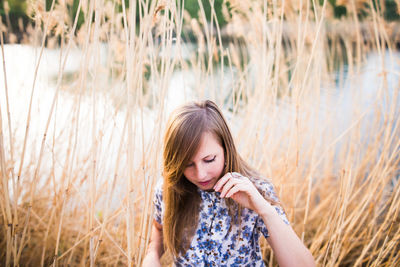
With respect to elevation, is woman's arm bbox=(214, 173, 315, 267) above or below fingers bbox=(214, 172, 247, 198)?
below

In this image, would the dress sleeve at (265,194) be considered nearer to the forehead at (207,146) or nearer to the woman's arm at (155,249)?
the forehead at (207,146)

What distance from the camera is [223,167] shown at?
0.89 metres

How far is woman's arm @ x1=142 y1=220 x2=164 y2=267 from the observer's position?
3.13 feet

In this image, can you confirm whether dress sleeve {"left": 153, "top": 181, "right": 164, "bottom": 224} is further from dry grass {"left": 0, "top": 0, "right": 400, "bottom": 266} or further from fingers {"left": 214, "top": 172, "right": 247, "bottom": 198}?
fingers {"left": 214, "top": 172, "right": 247, "bottom": 198}

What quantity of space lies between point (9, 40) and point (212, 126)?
64.0 inches

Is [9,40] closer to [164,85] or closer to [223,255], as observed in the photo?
[164,85]

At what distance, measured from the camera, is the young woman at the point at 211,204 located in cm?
79

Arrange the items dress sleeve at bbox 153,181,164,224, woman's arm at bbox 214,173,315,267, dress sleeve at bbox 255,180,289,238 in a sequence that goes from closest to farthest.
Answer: woman's arm at bbox 214,173,315,267, dress sleeve at bbox 255,180,289,238, dress sleeve at bbox 153,181,164,224

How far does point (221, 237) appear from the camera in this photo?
929 millimetres

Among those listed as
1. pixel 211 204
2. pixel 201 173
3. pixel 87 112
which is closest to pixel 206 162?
pixel 201 173

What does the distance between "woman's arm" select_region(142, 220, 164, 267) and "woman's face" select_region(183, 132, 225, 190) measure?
0.94 ft

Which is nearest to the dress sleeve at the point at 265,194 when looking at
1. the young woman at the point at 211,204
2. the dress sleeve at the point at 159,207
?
the young woman at the point at 211,204

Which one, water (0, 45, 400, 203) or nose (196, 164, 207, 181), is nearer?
nose (196, 164, 207, 181)

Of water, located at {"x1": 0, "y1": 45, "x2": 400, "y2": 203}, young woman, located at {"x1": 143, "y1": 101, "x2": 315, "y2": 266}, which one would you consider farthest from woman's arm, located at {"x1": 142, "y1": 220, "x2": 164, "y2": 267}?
water, located at {"x1": 0, "y1": 45, "x2": 400, "y2": 203}
